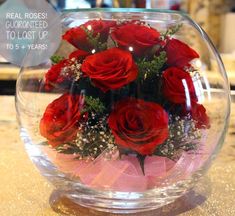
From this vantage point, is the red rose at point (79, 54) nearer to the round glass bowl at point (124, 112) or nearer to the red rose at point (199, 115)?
the round glass bowl at point (124, 112)

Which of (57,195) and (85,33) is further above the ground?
(85,33)

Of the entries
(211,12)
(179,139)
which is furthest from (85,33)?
(211,12)

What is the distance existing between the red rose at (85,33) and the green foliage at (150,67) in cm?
5

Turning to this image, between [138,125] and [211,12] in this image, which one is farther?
[211,12]

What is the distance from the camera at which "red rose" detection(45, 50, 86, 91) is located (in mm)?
445

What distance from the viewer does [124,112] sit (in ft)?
1.36

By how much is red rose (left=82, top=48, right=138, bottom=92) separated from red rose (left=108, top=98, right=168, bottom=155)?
0.07 feet

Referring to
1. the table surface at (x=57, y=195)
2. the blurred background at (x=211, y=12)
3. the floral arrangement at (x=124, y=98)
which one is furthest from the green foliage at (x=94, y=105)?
the blurred background at (x=211, y=12)

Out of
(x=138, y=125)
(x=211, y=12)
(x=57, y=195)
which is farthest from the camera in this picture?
(x=211, y=12)

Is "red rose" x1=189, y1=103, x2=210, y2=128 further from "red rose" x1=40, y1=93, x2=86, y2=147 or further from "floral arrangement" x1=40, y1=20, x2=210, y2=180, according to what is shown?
"red rose" x1=40, y1=93, x2=86, y2=147

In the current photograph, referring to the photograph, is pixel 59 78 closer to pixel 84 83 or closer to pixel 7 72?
pixel 84 83

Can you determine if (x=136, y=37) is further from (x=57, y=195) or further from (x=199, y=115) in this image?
(x=57, y=195)

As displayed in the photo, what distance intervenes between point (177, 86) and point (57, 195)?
208 mm

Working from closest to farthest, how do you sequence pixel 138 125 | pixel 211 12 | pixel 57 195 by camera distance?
pixel 138 125 → pixel 57 195 → pixel 211 12
